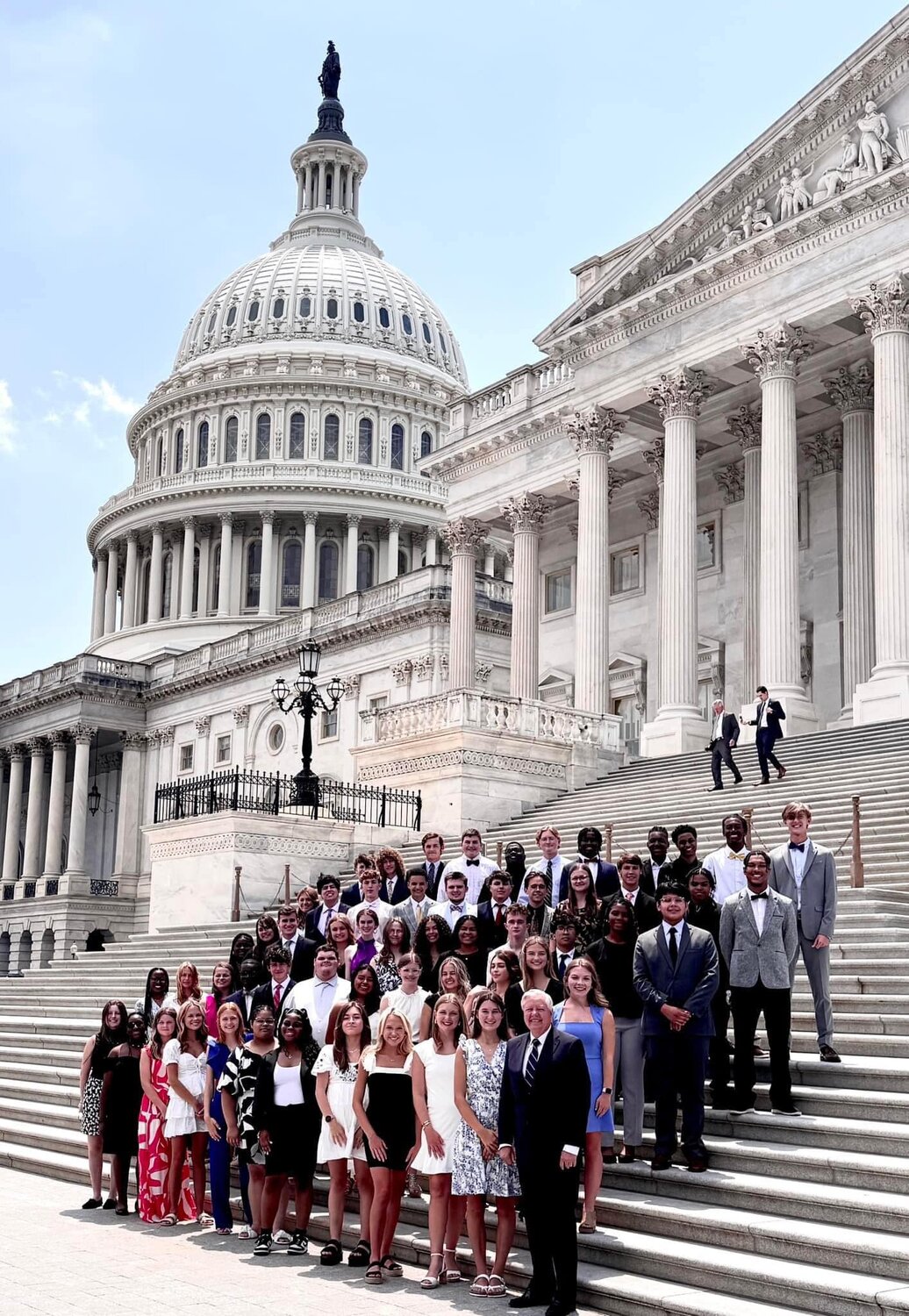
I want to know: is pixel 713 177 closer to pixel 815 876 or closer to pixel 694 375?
pixel 694 375

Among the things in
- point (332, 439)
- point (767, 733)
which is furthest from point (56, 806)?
point (767, 733)

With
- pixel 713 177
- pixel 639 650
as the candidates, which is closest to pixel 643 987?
pixel 713 177

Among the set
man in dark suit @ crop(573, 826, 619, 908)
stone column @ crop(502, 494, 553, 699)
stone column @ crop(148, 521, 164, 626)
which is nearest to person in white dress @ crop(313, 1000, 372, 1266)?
man in dark suit @ crop(573, 826, 619, 908)

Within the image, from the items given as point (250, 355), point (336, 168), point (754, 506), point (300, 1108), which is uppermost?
point (336, 168)

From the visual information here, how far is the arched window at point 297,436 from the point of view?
3691 inches

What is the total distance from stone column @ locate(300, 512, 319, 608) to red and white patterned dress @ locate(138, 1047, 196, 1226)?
2873 inches

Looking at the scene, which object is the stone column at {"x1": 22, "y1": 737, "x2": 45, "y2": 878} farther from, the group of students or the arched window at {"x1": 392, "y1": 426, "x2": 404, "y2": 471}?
the group of students

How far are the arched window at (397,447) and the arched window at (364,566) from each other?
6750mm

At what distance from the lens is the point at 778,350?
33781 mm

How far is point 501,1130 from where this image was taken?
32.9 ft

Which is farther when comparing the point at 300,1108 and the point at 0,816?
the point at 0,816

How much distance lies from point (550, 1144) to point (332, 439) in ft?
285

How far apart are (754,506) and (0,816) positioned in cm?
5459

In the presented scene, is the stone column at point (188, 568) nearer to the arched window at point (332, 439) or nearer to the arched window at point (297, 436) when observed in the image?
the arched window at point (297, 436)
